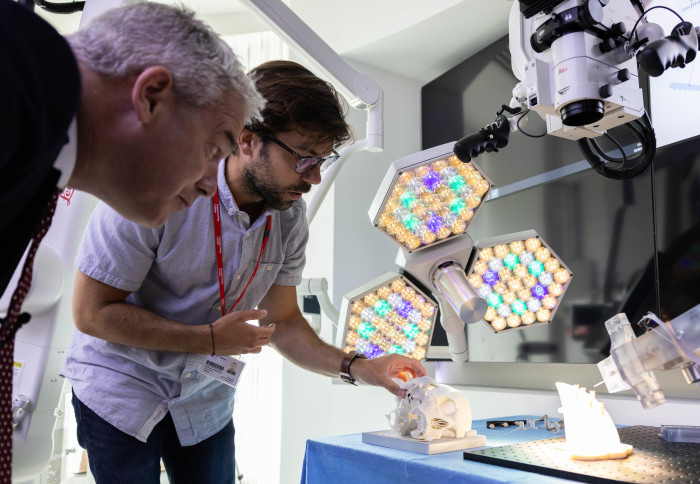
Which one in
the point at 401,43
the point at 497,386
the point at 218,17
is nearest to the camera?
the point at 497,386

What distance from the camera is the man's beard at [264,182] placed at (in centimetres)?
146

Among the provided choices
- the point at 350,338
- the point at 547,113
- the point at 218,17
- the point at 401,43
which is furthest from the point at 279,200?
the point at 218,17

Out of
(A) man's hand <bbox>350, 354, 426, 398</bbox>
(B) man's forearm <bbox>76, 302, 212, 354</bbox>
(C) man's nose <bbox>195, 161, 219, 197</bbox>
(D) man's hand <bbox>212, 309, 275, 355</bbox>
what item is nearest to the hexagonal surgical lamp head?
(A) man's hand <bbox>350, 354, 426, 398</bbox>

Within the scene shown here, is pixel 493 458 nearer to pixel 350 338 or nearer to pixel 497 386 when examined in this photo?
pixel 350 338

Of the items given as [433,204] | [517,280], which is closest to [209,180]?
[433,204]

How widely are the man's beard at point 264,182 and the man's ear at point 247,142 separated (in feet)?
→ 0.11

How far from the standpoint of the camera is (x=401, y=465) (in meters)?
1.40

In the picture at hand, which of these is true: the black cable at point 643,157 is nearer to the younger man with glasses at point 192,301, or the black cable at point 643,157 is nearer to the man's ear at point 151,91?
the younger man with glasses at point 192,301

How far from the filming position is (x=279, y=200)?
149cm

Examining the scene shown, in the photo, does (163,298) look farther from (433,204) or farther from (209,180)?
(433,204)

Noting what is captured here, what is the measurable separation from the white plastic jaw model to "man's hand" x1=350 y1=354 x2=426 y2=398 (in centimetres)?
44

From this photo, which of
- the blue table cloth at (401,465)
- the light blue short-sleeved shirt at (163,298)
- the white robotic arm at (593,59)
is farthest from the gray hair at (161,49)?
the blue table cloth at (401,465)

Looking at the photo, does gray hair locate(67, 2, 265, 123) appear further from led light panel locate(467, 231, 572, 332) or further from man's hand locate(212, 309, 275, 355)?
led light panel locate(467, 231, 572, 332)

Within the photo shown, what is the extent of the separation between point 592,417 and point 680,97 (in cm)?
133
